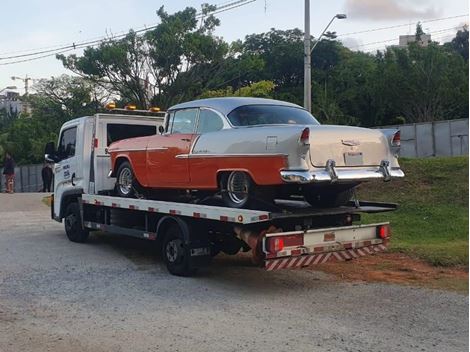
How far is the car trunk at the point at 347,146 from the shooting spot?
7336 millimetres

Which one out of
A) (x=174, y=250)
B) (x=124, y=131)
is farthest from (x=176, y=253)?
(x=124, y=131)

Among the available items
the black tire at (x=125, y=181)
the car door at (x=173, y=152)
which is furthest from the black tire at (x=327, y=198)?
the black tire at (x=125, y=181)

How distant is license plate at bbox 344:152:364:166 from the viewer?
7.56 meters

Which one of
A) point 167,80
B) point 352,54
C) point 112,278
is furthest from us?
point 352,54

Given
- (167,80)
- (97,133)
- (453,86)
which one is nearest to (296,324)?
(97,133)

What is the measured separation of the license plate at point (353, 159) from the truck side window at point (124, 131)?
5.19 meters

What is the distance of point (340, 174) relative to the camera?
24.3 feet

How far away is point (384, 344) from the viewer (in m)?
5.70

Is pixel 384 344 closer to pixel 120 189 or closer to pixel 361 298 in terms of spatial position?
pixel 361 298

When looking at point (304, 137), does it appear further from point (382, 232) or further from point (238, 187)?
point (382, 232)

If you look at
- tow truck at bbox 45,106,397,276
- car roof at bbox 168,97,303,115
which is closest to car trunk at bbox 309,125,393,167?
tow truck at bbox 45,106,397,276

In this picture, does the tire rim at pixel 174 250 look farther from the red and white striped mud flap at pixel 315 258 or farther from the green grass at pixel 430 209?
the green grass at pixel 430 209

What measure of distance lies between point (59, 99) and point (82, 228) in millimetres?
34552

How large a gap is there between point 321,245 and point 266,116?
1956 millimetres
